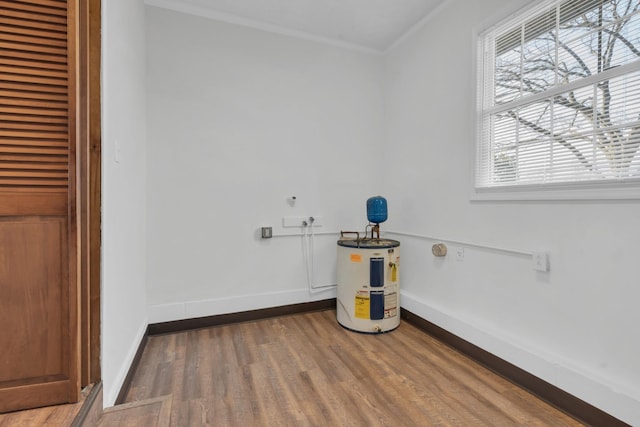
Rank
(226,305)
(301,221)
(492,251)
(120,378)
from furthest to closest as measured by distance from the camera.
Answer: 1. (301,221)
2. (226,305)
3. (492,251)
4. (120,378)

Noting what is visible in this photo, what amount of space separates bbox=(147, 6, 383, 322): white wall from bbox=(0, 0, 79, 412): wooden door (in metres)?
1.34

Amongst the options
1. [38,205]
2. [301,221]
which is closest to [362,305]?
[301,221]

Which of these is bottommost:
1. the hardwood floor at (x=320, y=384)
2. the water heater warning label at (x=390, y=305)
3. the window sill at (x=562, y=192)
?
the hardwood floor at (x=320, y=384)

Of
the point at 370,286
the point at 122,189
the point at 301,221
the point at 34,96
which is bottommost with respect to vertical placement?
the point at 370,286

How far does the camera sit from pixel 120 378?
5.40ft

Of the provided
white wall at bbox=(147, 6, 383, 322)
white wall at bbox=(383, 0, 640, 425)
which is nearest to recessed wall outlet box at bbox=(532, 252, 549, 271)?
white wall at bbox=(383, 0, 640, 425)

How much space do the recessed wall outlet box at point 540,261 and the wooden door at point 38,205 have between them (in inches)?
93.1

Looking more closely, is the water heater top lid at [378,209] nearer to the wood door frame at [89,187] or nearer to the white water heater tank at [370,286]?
the white water heater tank at [370,286]

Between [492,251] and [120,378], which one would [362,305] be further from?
[120,378]

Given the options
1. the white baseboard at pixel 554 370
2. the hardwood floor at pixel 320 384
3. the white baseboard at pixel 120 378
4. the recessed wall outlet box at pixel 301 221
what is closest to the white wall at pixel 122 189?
the white baseboard at pixel 120 378

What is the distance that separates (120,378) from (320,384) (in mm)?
1123

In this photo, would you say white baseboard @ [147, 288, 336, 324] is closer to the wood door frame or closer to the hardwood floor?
the hardwood floor

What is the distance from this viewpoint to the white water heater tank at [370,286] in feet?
8.29

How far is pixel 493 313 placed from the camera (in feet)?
6.90
